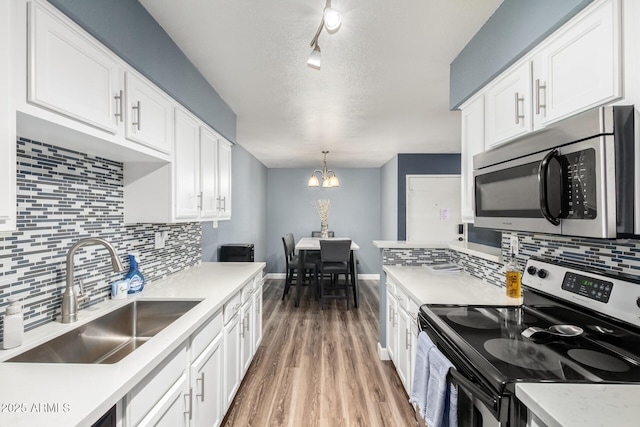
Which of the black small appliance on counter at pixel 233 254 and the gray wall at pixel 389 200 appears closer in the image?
the black small appliance on counter at pixel 233 254

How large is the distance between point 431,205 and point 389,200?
74cm

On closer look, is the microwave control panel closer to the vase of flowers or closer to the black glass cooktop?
the black glass cooktop

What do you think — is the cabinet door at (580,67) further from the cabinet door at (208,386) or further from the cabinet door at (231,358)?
the cabinet door at (231,358)

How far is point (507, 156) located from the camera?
1.35m

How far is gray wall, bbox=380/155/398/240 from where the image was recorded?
16.8ft

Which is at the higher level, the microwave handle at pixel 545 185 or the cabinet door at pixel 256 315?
the microwave handle at pixel 545 185

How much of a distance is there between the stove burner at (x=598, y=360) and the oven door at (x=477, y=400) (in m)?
0.33

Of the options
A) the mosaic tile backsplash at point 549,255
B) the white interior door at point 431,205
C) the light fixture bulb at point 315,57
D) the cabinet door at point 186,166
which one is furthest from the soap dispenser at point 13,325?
the white interior door at point 431,205

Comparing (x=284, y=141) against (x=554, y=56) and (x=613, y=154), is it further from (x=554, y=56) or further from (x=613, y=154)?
(x=613, y=154)

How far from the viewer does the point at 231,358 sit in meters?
2.01

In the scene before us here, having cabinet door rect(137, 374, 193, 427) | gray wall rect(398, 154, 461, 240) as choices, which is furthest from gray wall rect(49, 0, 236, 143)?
gray wall rect(398, 154, 461, 240)

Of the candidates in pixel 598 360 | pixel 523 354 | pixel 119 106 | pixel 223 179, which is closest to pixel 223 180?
pixel 223 179

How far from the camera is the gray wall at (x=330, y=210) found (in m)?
6.32

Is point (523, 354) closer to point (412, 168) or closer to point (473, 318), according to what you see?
point (473, 318)
